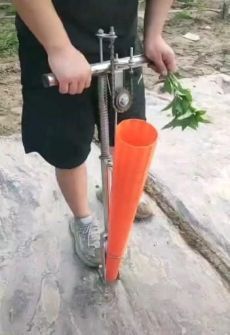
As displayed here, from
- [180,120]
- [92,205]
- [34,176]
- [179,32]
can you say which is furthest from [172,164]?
[179,32]

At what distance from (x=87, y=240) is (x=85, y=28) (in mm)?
753

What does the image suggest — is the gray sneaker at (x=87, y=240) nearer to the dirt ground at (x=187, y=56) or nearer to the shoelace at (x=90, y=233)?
the shoelace at (x=90, y=233)

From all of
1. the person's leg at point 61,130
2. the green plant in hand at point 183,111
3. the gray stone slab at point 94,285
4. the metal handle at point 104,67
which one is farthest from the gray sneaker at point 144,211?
the metal handle at point 104,67

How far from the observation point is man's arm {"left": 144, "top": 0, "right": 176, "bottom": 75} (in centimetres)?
146

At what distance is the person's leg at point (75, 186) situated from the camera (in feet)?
5.65

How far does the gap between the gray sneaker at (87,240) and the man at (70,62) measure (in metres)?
0.17

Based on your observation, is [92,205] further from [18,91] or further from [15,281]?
[18,91]

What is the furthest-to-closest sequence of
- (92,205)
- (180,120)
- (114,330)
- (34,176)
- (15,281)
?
(34,176)
(92,205)
(15,281)
(114,330)
(180,120)

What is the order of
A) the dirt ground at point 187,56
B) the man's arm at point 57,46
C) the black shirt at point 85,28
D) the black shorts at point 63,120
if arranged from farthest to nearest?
the dirt ground at point 187,56 → the black shorts at point 63,120 → the black shirt at point 85,28 → the man's arm at point 57,46

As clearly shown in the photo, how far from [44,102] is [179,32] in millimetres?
2471

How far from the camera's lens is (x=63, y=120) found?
5.01 feet

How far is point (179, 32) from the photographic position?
3756mm

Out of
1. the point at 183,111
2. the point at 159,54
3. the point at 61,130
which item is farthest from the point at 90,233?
the point at 159,54

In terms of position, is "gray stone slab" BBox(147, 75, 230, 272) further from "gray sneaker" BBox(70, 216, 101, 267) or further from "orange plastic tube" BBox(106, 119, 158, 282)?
"orange plastic tube" BBox(106, 119, 158, 282)
